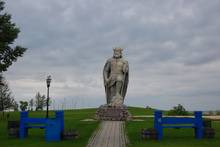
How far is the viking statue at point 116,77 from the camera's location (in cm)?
3235

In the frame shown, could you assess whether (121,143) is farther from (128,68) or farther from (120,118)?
(128,68)

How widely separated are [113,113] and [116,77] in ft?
11.7

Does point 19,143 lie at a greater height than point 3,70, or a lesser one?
lesser

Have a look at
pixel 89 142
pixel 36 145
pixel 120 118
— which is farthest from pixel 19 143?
pixel 120 118

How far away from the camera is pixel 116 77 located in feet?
106

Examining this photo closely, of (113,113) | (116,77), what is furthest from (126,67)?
(113,113)

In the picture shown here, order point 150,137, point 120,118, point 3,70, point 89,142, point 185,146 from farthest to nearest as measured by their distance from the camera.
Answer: point 120,118, point 3,70, point 150,137, point 89,142, point 185,146

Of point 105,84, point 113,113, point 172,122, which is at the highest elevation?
point 105,84

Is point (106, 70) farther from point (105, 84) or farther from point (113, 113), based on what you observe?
point (113, 113)

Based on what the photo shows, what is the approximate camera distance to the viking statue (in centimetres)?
3235

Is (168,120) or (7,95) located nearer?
(168,120)

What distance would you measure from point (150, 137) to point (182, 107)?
24509 mm

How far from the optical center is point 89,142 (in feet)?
51.3

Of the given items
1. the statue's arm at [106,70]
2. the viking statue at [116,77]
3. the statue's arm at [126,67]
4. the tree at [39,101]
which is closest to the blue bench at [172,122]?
the viking statue at [116,77]
